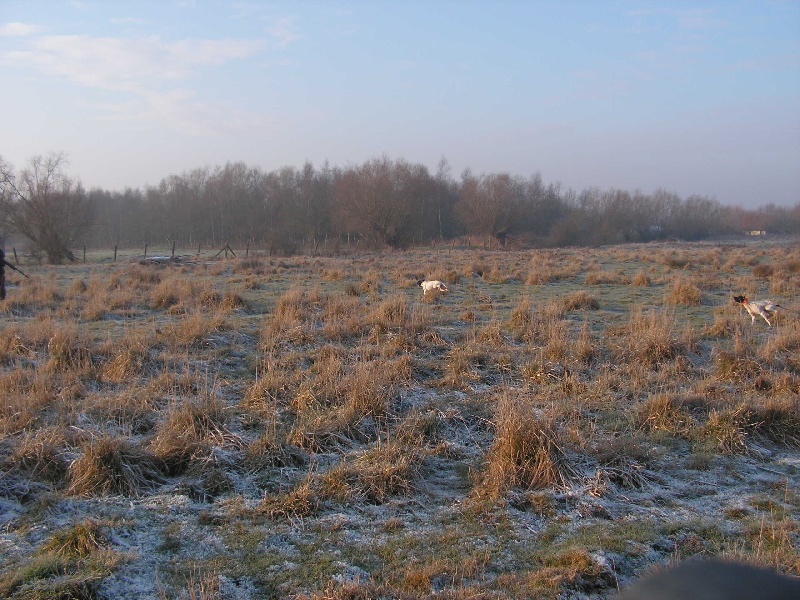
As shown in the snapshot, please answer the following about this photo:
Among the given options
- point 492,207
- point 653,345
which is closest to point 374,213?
point 492,207

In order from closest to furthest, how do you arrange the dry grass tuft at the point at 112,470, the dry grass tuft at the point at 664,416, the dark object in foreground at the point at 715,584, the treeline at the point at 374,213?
the dark object in foreground at the point at 715,584, the dry grass tuft at the point at 112,470, the dry grass tuft at the point at 664,416, the treeline at the point at 374,213

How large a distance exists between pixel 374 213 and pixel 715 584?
4694 cm

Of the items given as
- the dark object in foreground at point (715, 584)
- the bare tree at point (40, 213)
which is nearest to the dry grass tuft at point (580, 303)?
the dark object in foreground at point (715, 584)

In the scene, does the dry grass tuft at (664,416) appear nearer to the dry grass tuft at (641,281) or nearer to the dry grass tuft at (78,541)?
the dry grass tuft at (78,541)

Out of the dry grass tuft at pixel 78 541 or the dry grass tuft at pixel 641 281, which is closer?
the dry grass tuft at pixel 78 541

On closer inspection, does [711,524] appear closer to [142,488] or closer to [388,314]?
[142,488]

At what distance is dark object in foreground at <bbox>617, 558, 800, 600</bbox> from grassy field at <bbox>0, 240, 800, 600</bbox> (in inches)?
67.8

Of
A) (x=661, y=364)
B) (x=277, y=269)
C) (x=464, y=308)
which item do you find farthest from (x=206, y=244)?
(x=661, y=364)

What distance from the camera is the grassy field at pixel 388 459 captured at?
3.26m

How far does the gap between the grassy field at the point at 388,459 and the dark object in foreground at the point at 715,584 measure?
5.65ft

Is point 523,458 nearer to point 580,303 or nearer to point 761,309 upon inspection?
point 580,303

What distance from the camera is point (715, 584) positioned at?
4.67 feet

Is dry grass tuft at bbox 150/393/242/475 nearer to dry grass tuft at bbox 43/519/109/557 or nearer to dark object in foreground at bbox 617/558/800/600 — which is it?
dry grass tuft at bbox 43/519/109/557

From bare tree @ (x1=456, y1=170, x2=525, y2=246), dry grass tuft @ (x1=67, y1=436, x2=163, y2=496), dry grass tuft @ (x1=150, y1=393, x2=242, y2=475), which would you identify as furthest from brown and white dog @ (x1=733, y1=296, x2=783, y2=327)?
bare tree @ (x1=456, y1=170, x2=525, y2=246)
